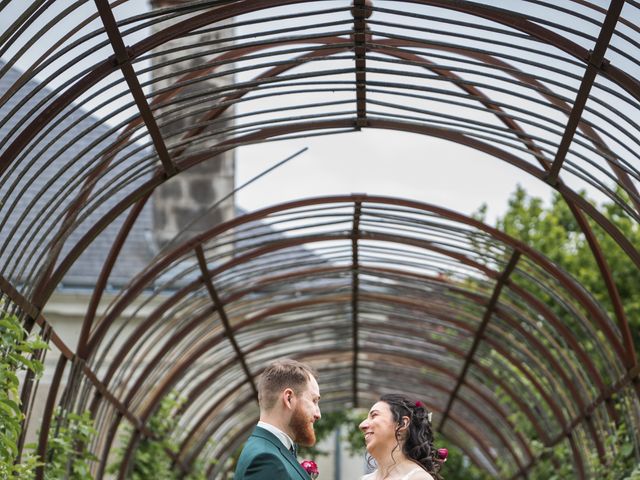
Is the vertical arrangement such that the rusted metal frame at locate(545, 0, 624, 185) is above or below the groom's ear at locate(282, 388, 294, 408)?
above

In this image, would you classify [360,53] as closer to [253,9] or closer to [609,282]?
[253,9]

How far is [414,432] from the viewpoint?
7.02 metres

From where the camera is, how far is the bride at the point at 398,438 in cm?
696

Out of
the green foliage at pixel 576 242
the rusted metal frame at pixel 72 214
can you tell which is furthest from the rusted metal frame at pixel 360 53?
the green foliage at pixel 576 242

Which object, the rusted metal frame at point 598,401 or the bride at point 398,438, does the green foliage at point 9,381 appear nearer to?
the bride at point 398,438

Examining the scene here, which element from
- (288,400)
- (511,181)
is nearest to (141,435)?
(288,400)

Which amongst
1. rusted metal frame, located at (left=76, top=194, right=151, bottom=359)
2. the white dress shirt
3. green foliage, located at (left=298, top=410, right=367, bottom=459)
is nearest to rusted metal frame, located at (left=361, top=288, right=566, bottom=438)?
rusted metal frame, located at (left=76, top=194, right=151, bottom=359)

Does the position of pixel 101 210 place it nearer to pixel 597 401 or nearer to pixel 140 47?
pixel 597 401

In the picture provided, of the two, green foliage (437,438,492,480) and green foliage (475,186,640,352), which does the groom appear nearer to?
green foliage (475,186,640,352)

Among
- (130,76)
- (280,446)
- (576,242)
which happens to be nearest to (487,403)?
(576,242)

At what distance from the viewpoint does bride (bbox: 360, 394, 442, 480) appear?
22.8ft

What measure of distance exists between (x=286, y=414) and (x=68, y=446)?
559 cm

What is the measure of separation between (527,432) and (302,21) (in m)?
9.71

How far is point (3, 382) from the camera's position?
739cm
